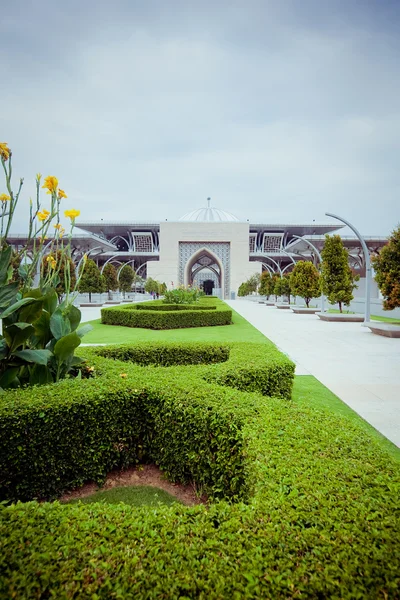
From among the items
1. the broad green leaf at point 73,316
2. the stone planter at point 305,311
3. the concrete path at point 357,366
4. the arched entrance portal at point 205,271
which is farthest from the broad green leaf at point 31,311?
the arched entrance portal at point 205,271

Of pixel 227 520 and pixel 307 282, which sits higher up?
pixel 307 282

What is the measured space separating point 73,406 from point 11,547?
4.56 ft

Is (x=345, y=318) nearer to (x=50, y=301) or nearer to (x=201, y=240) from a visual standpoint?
(x=50, y=301)

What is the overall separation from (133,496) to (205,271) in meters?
75.0

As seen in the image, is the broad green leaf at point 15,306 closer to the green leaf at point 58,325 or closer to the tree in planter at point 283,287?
the green leaf at point 58,325

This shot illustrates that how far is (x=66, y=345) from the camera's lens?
10.1 feet

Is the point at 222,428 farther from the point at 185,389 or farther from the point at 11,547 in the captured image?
the point at 11,547

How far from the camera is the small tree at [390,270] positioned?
458 inches

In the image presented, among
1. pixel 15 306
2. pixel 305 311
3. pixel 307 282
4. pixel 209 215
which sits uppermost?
pixel 209 215

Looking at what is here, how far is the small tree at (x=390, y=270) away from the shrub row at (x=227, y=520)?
1059 centimetres

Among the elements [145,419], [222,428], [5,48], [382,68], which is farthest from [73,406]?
[382,68]

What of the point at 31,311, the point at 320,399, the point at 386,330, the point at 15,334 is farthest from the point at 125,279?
the point at 15,334

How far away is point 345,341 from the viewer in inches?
404

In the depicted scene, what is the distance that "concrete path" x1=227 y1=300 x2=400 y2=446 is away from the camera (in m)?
4.35
